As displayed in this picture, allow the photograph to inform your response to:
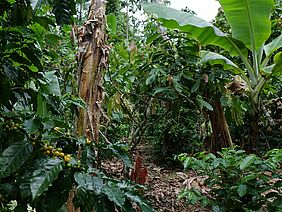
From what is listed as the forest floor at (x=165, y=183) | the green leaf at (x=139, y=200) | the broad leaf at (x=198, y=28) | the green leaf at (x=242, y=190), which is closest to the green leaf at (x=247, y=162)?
the green leaf at (x=242, y=190)

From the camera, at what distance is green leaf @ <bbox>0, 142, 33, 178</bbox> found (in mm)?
818

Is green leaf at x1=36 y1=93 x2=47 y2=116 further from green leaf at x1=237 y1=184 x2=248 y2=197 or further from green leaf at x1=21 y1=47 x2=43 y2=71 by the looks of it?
green leaf at x1=237 y1=184 x2=248 y2=197

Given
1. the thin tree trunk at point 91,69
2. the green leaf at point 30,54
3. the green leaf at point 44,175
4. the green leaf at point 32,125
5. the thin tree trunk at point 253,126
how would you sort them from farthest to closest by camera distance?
the thin tree trunk at point 253,126
the thin tree trunk at point 91,69
the green leaf at point 30,54
the green leaf at point 32,125
the green leaf at point 44,175

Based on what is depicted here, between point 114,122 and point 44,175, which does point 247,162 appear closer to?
point 44,175

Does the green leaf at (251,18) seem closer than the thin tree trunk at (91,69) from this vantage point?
No

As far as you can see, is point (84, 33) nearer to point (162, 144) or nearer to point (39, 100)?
point (39, 100)

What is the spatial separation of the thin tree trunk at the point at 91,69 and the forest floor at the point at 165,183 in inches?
30.3

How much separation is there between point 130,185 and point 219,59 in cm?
159

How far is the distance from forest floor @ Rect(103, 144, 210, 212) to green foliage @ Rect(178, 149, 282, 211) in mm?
242

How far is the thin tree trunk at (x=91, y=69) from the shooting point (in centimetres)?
180

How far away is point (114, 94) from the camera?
2676 mm

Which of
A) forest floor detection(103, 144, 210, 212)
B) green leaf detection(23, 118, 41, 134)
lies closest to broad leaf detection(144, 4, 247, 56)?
forest floor detection(103, 144, 210, 212)

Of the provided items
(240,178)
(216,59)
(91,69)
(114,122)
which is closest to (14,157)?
(91,69)

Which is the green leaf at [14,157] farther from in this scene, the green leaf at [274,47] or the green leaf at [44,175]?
the green leaf at [274,47]
